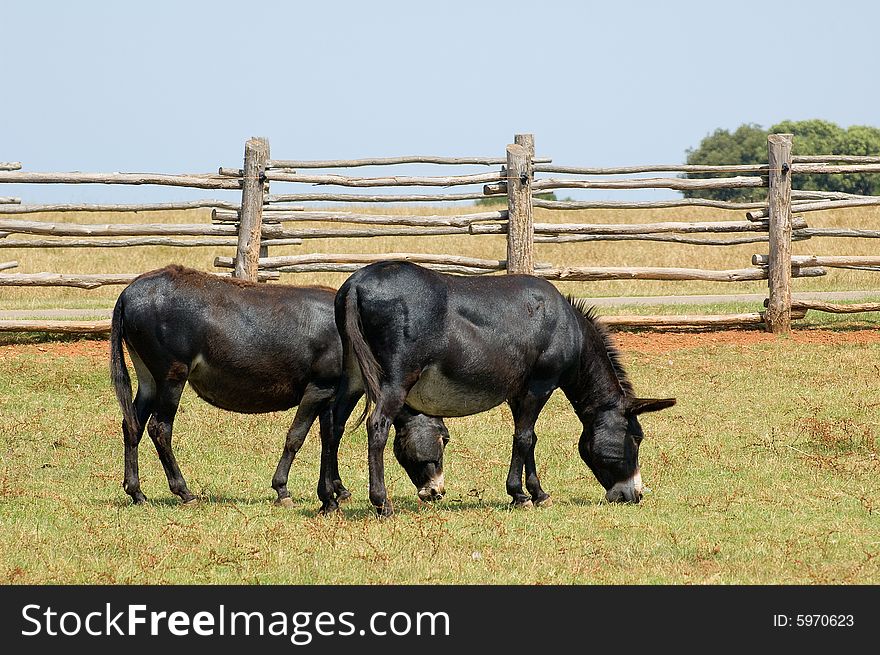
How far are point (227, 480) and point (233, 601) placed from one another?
145 inches

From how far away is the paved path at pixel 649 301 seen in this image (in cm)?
1884

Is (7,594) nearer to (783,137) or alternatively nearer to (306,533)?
(306,533)

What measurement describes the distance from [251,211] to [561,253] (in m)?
21.4

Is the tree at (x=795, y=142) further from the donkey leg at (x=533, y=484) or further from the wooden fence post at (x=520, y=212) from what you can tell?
the donkey leg at (x=533, y=484)

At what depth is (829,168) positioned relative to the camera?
692 inches

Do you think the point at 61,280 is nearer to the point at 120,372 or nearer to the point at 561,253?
the point at 120,372

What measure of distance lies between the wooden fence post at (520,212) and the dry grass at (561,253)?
7661 mm

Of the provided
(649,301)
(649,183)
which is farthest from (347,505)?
(649,301)

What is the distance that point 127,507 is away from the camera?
8.25 metres

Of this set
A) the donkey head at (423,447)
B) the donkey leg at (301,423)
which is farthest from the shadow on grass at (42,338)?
the donkey head at (423,447)

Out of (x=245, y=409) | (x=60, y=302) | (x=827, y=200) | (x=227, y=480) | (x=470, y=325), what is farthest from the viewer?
(x=60, y=302)

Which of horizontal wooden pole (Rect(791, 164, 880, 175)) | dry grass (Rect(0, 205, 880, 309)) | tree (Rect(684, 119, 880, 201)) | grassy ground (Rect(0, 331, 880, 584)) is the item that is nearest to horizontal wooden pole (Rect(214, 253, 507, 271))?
grassy ground (Rect(0, 331, 880, 584))

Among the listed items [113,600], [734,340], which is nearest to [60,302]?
[734,340]

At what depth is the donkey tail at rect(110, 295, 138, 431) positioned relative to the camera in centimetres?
824
